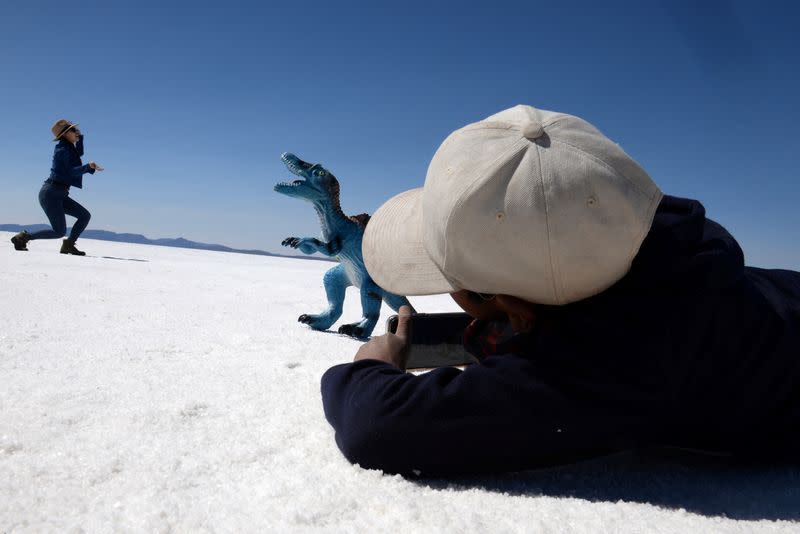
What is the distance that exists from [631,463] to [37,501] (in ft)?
3.25

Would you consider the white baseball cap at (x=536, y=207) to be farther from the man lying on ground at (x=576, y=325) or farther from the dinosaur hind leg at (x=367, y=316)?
the dinosaur hind leg at (x=367, y=316)

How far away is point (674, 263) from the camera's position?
857 millimetres

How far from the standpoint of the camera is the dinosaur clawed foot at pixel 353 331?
8.69 feet

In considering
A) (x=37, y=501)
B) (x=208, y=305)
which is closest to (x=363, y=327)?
(x=208, y=305)

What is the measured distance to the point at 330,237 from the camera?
2752 mm

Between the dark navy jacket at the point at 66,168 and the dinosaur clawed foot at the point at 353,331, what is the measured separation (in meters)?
4.79

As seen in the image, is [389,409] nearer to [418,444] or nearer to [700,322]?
[418,444]

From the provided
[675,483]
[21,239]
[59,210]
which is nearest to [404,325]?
[675,483]

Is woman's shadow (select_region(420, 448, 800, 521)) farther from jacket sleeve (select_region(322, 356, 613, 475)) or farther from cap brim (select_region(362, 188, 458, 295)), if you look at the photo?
cap brim (select_region(362, 188, 458, 295))

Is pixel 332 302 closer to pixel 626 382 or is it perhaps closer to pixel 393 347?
pixel 393 347

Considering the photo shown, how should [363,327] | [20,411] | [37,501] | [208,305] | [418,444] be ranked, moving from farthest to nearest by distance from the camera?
[208,305]
[363,327]
[20,411]
[418,444]
[37,501]

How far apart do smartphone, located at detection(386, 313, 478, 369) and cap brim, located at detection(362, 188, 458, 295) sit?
0.46 meters

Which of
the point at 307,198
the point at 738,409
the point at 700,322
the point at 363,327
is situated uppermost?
the point at 307,198

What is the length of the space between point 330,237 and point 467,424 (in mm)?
1999
